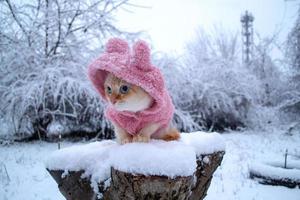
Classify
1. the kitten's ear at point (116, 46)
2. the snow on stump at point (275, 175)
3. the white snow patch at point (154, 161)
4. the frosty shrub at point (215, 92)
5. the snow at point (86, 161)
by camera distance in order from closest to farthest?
the white snow patch at point (154, 161)
the snow at point (86, 161)
the kitten's ear at point (116, 46)
the snow on stump at point (275, 175)
the frosty shrub at point (215, 92)

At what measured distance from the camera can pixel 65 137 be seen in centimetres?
811

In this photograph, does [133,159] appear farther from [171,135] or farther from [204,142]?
[204,142]

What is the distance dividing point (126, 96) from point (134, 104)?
78 mm

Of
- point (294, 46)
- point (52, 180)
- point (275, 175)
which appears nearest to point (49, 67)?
point (52, 180)

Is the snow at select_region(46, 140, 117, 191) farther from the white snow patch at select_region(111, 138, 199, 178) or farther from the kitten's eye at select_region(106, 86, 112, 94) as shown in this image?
the kitten's eye at select_region(106, 86, 112, 94)

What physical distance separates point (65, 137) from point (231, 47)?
400 inches

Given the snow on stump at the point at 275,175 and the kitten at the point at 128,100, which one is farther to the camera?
the snow on stump at the point at 275,175

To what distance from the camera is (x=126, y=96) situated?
2.26 m

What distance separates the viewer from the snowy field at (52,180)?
4125 mm

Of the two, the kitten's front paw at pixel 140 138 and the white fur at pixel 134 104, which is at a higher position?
the white fur at pixel 134 104

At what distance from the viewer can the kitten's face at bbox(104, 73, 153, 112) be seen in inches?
89.0

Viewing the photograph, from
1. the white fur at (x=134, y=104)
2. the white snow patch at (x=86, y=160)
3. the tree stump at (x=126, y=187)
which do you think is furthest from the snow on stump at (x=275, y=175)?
the white fur at (x=134, y=104)

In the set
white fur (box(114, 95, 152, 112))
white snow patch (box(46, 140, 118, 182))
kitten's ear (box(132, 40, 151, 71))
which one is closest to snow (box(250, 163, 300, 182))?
white snow patch (box(46, 140, 118, 182))

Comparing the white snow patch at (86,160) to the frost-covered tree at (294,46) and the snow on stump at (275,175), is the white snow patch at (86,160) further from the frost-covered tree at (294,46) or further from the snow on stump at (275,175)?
the frost-covered tree at (294,46)
